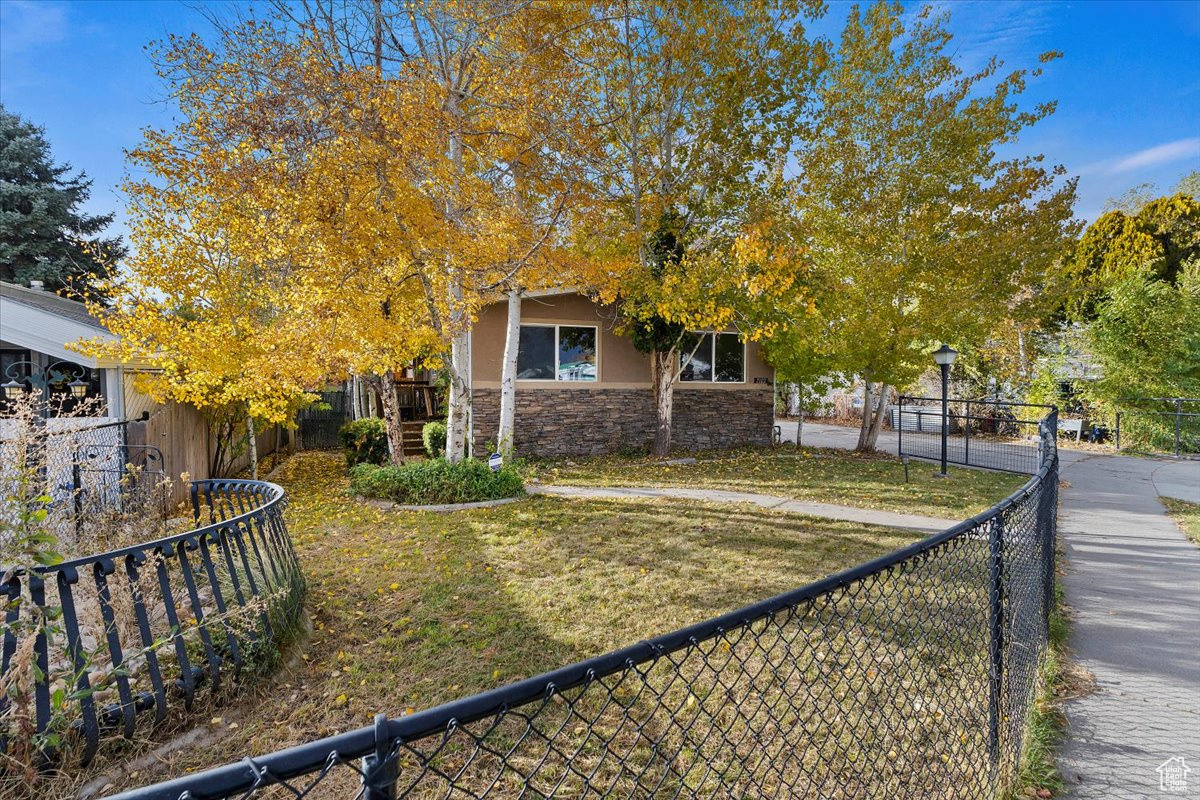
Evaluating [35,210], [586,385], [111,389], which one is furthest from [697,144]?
[35,210]

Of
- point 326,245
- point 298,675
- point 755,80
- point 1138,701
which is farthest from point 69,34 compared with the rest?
point 1138,701

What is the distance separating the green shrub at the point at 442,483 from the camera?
8.00 m

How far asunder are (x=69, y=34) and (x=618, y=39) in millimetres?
7687

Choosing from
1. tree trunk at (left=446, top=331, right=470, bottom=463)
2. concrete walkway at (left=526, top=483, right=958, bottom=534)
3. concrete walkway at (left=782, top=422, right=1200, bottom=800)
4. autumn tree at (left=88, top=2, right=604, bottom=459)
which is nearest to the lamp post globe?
concrete walkway at (left=782, top=422, right=1200, bottom=800)

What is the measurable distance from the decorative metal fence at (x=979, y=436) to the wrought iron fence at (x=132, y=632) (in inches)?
435

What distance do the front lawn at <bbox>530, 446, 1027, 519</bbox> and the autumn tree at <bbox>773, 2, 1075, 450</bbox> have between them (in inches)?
87.9

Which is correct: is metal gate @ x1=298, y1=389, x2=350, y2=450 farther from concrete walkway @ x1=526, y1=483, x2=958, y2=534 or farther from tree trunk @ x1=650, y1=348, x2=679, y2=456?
concrete walkway @ x1=526, y1=483, x2=958, y2=534

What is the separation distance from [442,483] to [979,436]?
15.0 meters

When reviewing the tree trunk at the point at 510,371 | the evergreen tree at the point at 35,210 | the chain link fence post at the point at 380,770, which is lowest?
the chain link fence post at the point at 380,770

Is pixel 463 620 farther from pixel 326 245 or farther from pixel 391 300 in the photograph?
pixel 391 300

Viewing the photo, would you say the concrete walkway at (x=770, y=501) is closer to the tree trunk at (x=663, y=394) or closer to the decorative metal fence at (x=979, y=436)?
the tree trunk at (x=663, y=394)


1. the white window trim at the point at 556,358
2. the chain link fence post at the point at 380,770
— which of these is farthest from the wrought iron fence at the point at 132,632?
the white window trim at the point at 556,358

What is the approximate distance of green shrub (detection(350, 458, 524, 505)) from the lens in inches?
315

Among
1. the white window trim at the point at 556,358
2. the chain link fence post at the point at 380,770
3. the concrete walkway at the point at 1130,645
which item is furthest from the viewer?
the white window trim at the point at 556,358
